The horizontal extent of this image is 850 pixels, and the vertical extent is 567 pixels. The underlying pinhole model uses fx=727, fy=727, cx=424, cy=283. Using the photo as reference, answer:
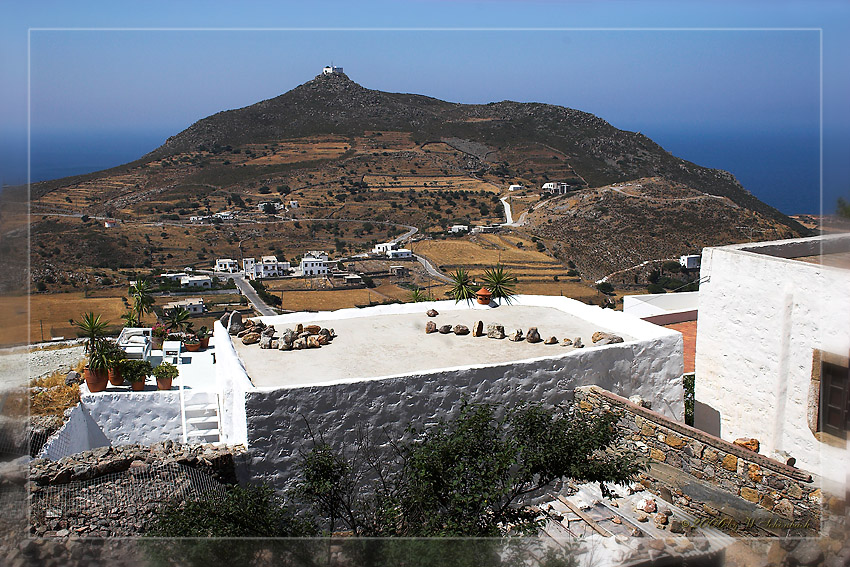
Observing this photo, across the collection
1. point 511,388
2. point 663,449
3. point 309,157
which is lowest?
point 663,449

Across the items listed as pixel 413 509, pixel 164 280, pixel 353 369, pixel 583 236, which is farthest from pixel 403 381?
pixel 583 236

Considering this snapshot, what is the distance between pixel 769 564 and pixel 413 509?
2015 millimetres

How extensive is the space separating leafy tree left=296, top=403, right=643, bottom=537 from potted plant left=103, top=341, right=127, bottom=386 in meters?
3.38

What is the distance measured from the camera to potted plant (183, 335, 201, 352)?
30.3ft

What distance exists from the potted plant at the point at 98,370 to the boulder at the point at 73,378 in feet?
0.95

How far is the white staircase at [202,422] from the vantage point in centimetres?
670

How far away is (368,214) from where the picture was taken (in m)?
56.6

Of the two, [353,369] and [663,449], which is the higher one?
[353,369]

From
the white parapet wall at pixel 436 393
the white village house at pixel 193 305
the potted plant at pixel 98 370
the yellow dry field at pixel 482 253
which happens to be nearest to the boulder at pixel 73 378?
the potted plant at pixel 98 370

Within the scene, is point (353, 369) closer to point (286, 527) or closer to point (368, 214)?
point (286, 527)

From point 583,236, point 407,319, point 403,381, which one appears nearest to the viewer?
point 403,381

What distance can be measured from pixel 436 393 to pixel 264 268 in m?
39.9

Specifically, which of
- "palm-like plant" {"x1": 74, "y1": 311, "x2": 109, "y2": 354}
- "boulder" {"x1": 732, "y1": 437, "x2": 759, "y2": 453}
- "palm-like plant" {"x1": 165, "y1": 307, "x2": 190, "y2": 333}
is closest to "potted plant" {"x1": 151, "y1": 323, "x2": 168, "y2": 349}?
"palm-like plant" {"x1": 165, "y1": 307, "x2": 190, "y2": 333}

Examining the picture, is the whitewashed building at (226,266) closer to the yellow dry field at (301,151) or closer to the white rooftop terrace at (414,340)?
the yellow dry field at (301,151)
